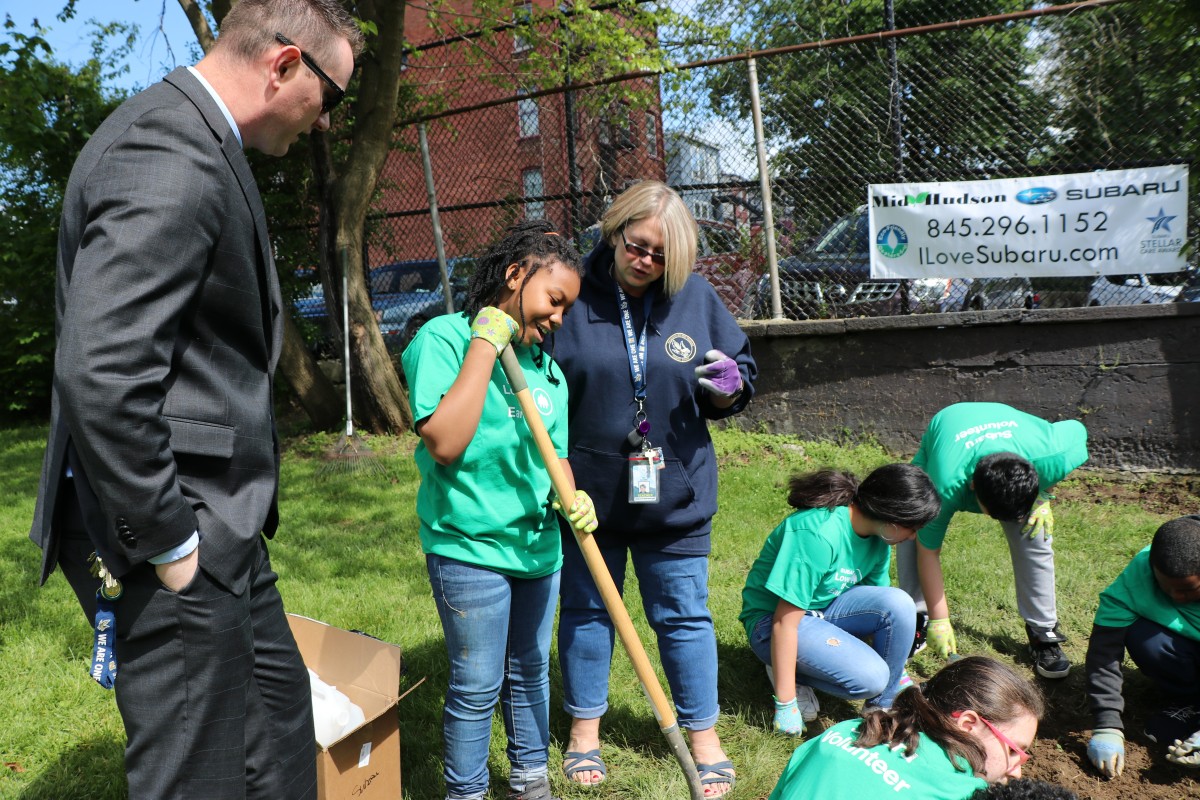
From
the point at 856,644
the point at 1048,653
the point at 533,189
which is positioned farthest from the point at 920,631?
the point at 533,189

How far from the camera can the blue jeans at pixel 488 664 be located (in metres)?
2.42

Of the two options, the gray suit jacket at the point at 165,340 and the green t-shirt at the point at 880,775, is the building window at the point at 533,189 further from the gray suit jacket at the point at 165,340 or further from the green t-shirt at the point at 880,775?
the green t-shirt at the point at 880,775

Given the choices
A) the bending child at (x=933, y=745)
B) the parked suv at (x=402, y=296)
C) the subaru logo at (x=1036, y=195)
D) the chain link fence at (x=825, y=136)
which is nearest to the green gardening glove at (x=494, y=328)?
the bending child at (x=933, y=745)

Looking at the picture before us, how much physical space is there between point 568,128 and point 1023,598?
4993 mm

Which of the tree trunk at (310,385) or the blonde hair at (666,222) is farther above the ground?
the blonde hair at (666,222)

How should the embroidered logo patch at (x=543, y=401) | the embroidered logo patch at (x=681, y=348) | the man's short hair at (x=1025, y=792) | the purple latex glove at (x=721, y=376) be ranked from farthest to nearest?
the embroidered logo patch at (x=681, y=348), the purple latex glove at (x=721, y=376), the embroidered logo patch at (x=543, y=401), the man's short hair at (x=1025, y=792)

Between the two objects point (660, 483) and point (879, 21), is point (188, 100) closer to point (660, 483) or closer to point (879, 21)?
point (660, 483)

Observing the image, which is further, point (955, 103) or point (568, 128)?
point (568, 128)

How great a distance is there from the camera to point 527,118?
→ 764 centimetres

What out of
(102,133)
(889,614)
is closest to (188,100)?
(102,133)

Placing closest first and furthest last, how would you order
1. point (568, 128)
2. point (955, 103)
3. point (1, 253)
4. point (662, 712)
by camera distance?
point (662, 712)
point (955, 103)
point (568, 128)
point (1, 253)

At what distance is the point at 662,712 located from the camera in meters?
2.51

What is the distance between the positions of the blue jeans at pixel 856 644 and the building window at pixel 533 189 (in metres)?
4.99

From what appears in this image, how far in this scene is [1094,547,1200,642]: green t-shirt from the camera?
320 centimetres
